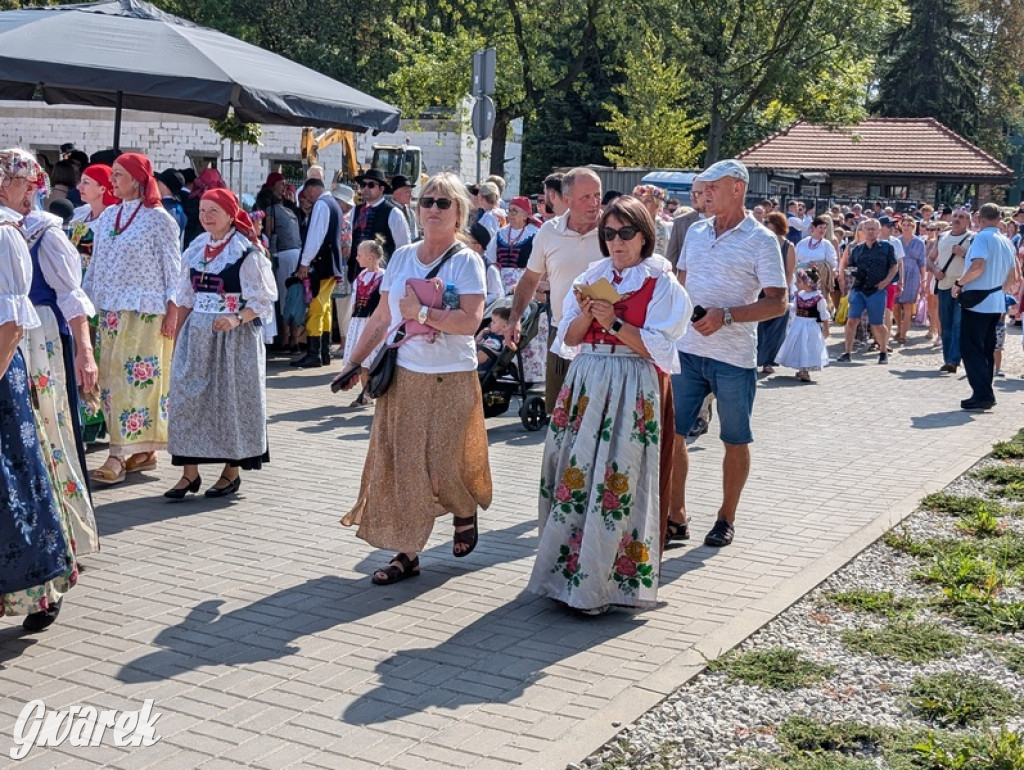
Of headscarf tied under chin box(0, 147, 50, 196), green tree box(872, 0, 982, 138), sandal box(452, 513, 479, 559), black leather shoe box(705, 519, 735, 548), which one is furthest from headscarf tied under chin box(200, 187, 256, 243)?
green tree box(872, 0, 982, 138)

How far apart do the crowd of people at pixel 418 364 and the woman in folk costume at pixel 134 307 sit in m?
0.01

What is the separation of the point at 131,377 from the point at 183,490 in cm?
83

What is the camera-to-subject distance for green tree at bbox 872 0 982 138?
6241cm

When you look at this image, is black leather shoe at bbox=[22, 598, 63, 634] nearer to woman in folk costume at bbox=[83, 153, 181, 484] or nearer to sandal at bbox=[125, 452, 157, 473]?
woman in folk costume at bbox=[83, 153, 181, 484]

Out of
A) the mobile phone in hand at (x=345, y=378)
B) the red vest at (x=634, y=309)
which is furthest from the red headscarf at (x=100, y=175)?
the red vest at (x=634, y=309)

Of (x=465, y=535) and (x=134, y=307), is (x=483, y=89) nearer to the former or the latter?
(x=134, y=307)

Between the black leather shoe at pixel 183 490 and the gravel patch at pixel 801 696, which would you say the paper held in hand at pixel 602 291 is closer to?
the gravel patch at pixel 801 696

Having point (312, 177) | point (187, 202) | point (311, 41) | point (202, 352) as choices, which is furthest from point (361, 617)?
point (311, 41)

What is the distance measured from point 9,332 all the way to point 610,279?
8.59 feet

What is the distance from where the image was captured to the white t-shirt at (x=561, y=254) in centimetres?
757

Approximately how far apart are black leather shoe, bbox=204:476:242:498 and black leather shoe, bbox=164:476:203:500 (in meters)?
0.08

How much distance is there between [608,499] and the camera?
5969 millimetres

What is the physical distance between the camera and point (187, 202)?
13.5m

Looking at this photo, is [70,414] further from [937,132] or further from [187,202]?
[937,132]
